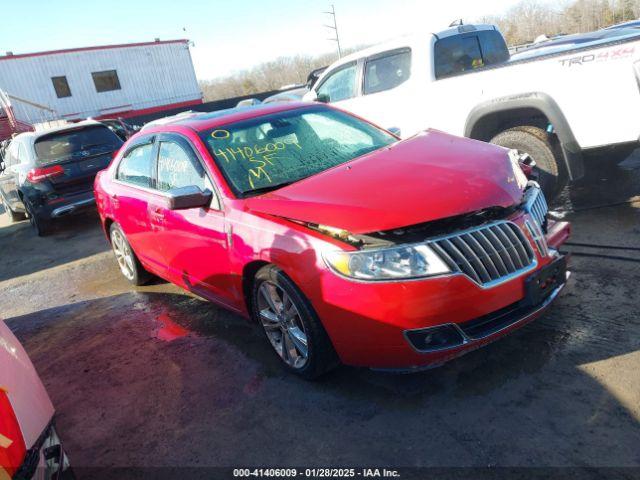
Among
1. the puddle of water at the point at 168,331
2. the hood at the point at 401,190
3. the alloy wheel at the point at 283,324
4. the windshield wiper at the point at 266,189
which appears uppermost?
the windshield wiper at the point at 266,189

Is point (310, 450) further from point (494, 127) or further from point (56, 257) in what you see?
point (56, 257)

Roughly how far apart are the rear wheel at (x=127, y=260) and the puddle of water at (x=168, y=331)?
901 millimetres

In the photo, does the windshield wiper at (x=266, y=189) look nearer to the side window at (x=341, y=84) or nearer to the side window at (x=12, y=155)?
the side window at (x=341, y=84)

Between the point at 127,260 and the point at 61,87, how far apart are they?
2964 cm

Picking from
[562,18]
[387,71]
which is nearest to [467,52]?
[387,71]

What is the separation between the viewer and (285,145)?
3646mm

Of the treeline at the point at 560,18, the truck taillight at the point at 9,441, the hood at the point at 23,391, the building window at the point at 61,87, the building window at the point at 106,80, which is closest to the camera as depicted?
the truck taillight at the point at 9,441

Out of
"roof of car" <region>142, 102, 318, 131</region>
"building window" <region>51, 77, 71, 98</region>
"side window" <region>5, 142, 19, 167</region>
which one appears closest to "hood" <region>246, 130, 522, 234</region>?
"roof of car" <region>142, 102, 318, 131</region>

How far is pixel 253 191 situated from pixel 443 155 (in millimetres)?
1238

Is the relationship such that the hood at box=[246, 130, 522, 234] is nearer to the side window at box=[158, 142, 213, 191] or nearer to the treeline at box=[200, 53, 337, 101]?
the side window at box=[158, 142, 213, 191]

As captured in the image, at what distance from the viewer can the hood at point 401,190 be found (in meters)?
2.56

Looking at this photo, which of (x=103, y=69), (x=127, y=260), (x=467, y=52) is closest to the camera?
(x=127, y=260)

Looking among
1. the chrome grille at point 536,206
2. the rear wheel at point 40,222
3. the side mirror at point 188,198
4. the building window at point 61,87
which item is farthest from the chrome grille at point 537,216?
the building window at point 61,87

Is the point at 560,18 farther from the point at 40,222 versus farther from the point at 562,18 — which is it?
the point at 40,222
